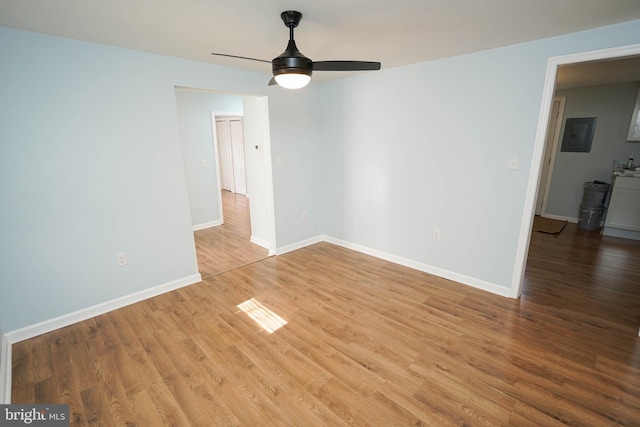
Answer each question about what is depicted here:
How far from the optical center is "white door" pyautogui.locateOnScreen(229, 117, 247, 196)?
7.71m

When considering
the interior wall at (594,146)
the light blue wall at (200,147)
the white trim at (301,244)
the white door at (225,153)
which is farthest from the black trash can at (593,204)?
the white door at (225,153)

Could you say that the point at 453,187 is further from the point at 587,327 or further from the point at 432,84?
the point at 587,327

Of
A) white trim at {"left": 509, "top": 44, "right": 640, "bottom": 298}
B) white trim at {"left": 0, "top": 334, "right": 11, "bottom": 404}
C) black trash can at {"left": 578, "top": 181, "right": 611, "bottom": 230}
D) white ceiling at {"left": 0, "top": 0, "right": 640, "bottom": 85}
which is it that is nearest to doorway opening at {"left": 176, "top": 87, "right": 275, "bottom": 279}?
white ceiling at {"left": 0, "top": 0, "right": 640, "bottom": 85}

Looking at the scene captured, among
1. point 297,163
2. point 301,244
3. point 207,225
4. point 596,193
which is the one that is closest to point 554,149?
point 596,193

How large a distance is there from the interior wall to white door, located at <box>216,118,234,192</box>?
7.42 metres

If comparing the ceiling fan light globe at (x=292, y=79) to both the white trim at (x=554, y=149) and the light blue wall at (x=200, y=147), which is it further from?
the white trim at (x=554, y=149)

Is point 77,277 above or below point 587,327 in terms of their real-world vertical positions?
above

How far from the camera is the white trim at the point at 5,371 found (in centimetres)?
174

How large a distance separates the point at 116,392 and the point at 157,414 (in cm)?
38

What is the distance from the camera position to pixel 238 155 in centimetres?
798

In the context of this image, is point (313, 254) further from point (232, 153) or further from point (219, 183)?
point (232, 153)

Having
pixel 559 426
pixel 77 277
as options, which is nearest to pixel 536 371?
pixel 559 426

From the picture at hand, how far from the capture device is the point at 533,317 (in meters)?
2.50

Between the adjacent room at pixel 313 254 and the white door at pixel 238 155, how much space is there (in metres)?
4.17
